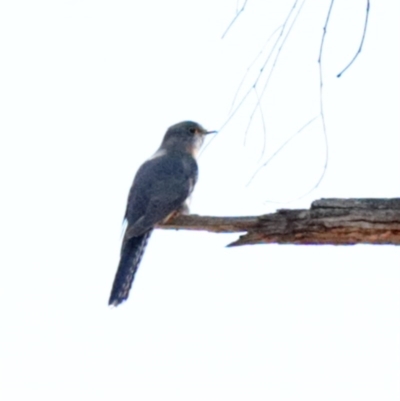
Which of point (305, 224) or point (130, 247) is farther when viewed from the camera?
point (130, 247)

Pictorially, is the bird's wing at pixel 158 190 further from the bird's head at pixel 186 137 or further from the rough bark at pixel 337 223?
the rough bark at pixel 337 223

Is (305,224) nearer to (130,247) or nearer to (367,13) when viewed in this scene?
(367,13)

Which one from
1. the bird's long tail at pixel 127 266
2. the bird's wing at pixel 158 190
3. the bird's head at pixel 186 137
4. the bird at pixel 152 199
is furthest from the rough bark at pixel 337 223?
the bird's head at pixel 186 137

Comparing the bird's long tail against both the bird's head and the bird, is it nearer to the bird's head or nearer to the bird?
the bird

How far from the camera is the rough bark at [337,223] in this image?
465 cm

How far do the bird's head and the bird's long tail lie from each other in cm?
185

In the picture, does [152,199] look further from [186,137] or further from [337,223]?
[337,223]

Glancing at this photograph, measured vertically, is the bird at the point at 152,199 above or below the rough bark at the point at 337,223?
above

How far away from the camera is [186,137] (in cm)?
968

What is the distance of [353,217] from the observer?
15.3ft

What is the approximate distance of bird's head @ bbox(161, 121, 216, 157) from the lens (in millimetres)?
9547

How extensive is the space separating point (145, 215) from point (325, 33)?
3950 mm

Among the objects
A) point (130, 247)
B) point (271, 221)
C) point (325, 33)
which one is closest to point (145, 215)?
point (130, 247)

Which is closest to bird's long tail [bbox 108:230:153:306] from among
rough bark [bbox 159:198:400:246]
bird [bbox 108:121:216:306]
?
bird [bbox 108:121:216:306]
